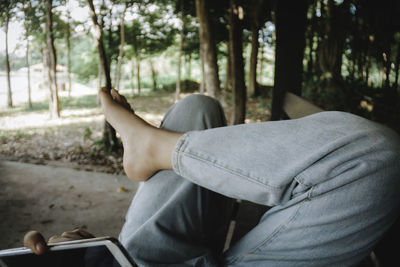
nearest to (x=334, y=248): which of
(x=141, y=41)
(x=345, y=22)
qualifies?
(x=345, y=22)

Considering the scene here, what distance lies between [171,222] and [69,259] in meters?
0.31

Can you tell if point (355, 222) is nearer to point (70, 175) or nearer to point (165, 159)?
point (165, 159)

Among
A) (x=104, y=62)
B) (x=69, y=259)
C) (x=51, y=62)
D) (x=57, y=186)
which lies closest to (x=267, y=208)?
(x=69, y=259)

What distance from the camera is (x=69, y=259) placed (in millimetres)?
674

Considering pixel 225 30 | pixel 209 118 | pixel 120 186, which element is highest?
pixel 225 30

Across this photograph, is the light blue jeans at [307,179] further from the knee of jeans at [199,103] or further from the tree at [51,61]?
the tree at [51,61]

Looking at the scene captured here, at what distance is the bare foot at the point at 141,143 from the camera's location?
794 mm

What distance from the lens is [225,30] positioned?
13180mm

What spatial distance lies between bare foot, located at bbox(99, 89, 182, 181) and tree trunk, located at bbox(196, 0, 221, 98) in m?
5.42

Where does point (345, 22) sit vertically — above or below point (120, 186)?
above

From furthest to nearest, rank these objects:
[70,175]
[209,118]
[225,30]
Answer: [225,30] < [70,175] < [209,118]

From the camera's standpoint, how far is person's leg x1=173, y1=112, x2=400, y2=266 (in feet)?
1.89

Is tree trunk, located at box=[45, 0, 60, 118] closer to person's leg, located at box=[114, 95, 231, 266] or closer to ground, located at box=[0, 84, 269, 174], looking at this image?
ground, located at box=[0, 84, 269, 174]

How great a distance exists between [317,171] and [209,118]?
1.66ft
